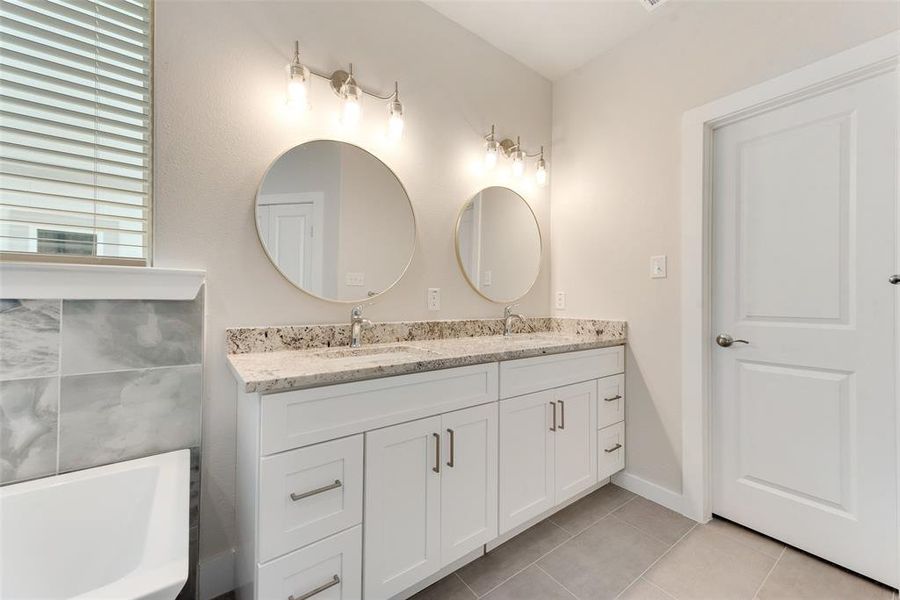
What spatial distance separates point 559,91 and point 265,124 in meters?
1.93

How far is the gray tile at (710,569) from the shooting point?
4.55 feet

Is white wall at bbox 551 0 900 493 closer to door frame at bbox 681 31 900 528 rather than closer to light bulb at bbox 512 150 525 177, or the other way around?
door frame at bbox 681 31 900 528

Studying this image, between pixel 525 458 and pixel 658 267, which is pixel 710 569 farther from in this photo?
pixel 658 267

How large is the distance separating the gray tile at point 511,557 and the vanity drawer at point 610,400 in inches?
22.7

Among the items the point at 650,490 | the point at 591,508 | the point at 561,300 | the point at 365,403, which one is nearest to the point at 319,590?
the point at 365,403

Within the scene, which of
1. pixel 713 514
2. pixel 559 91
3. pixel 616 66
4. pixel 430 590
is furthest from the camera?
pixel 559 91

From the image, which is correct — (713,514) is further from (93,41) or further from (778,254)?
(93,41)

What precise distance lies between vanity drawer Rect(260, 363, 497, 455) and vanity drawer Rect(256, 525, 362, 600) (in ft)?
0.99

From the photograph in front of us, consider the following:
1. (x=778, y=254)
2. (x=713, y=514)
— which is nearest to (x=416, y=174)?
(x=778, y=254)

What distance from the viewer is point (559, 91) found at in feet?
8.30

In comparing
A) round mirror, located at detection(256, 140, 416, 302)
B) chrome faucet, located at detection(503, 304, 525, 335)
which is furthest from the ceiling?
chrome faucet, located at detection(503, 304, 525, 335)

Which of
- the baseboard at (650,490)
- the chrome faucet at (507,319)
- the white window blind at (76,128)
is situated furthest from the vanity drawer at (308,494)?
the baseboard at (650,490)

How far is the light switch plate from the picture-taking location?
1.96 m

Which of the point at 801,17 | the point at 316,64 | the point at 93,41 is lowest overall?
the point at 93,41
